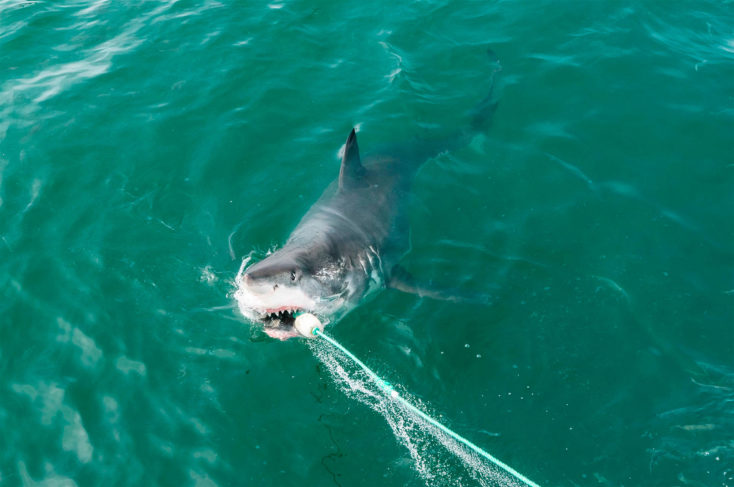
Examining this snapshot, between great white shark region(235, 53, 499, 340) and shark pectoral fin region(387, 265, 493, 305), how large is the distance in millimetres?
16

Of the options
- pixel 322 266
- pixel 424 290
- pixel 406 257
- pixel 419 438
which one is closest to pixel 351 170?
Result: pixel 406 257

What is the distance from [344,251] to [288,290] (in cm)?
154

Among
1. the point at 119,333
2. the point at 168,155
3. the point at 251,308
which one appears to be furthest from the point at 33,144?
the point at 251,308

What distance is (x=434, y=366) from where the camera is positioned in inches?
308

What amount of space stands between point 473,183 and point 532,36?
19.0 feet

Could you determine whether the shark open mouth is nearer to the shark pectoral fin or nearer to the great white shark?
the great white shark

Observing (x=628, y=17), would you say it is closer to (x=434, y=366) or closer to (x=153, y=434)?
(x=434, y=366)

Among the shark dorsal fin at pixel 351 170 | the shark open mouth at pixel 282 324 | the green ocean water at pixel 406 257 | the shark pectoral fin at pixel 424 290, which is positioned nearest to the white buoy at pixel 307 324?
the shark open mouth at pixel 282 324

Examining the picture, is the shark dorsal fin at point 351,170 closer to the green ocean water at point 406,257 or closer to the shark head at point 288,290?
the green ocean water at point 406,257

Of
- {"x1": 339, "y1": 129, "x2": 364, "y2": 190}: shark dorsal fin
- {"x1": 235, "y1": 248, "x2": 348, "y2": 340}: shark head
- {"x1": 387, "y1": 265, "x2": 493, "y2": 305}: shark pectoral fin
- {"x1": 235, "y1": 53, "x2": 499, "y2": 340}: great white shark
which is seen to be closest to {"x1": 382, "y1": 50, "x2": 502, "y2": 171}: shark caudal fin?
{"x1": 235, "y1": 53, "x2": 499, "y2": 340}: great white shark

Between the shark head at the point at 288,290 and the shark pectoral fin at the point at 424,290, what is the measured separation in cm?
92

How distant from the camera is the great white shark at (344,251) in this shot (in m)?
7.31

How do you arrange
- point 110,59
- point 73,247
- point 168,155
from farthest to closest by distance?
point 110,59 → point 168,155 → point 73,247

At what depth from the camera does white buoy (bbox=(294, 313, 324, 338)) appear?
7.29 m
